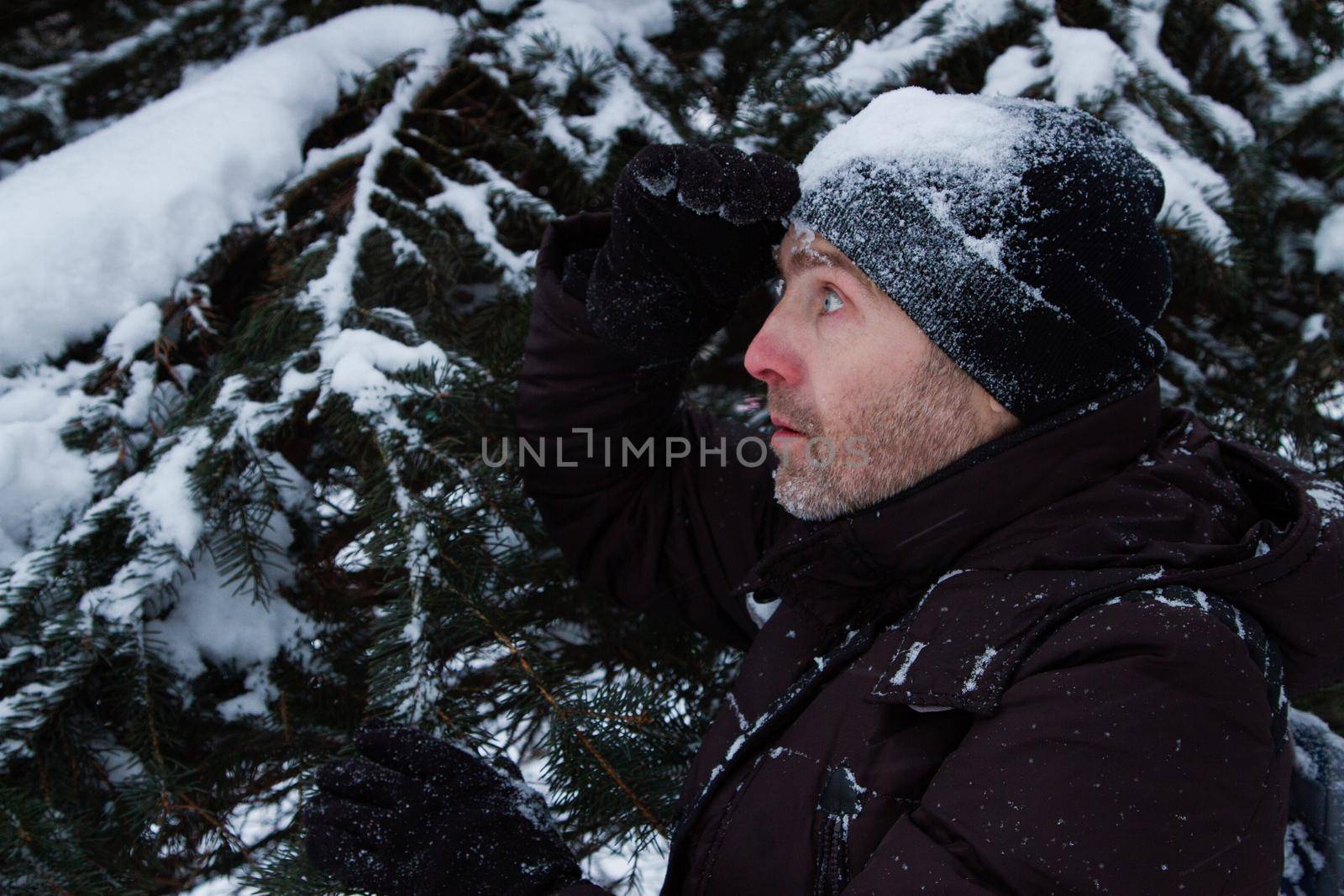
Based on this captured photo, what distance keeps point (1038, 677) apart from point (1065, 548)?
21cm

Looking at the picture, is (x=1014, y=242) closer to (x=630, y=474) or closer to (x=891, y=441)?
(x=891, y=441)

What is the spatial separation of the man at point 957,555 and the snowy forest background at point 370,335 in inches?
9.0

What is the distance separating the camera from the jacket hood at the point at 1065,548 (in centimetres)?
113

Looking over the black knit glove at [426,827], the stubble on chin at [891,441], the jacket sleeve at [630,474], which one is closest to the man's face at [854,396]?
the stubble on chin at [891,441]

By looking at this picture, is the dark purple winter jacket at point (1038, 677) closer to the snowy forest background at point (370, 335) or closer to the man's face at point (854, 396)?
the man's face at point (854, 396)

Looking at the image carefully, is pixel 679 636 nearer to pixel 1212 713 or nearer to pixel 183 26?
pixel 1212 713

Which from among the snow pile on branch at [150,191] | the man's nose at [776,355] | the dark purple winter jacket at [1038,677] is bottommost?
the dark purple winter jacket at [1038,677]

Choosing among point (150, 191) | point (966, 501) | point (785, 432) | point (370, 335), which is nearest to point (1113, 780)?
point (966, 501)

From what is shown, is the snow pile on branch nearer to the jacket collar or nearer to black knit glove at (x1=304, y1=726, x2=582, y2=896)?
black knit glove at (x1=304, y1=726, x2=582, y2=896)

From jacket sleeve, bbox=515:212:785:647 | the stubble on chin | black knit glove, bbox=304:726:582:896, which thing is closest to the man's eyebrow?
the stubble on chin

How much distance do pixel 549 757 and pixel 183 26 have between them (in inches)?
78.8

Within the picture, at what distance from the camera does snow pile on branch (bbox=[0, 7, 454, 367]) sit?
5.20ft

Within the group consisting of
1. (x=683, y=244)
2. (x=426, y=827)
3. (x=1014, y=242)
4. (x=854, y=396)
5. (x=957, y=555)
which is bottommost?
(x=426, y=827)

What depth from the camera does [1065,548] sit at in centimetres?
120
